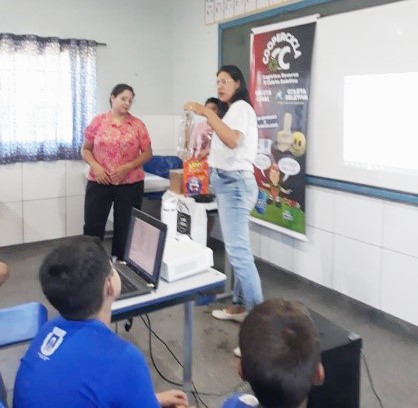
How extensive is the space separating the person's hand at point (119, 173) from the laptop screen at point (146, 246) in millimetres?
1548

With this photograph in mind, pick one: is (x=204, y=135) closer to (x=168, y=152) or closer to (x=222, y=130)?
(x=222, y=130)

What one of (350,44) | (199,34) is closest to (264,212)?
(350,44)

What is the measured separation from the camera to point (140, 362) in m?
1.12

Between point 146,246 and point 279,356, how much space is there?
938 millimetres

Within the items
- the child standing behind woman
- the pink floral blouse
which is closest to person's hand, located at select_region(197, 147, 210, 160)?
the child standing behind woman

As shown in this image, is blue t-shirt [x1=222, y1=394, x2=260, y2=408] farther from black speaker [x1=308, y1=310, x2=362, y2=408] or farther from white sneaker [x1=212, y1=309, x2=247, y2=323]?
white sneaker [x1=212, y1=309, x2=247, y2=323]

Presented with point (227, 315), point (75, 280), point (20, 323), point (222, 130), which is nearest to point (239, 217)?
point (222, 130)

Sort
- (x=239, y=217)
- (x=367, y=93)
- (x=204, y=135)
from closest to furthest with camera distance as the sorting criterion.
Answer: (x=239, y=217) → (x=367, y=93) → (x=204, y=135)

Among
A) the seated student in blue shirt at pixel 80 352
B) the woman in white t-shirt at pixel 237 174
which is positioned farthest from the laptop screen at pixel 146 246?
the woman in white t-shirt at pixel 237 174

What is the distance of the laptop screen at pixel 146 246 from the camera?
5.84 ft

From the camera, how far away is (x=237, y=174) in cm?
280

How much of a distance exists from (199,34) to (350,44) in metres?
1.97

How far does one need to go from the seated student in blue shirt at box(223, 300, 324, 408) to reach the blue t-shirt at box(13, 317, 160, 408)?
9.4 inches

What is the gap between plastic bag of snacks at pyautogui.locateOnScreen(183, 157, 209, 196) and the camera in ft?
11.6
